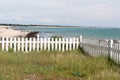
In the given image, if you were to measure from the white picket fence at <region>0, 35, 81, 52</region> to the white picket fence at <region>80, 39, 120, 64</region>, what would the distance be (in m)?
0.72

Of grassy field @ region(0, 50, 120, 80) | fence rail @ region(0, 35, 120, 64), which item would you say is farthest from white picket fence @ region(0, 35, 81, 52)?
grassy field @ region(0, 50, 120, 80)

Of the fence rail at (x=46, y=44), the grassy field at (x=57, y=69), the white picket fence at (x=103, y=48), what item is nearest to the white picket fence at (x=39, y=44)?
the fence rail at (x=46, y=44)

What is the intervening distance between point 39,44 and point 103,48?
5.97m

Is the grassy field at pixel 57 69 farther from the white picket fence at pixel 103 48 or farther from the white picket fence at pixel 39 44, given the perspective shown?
the white picket fence at pixel 39 44

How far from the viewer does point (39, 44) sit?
23.1 meters

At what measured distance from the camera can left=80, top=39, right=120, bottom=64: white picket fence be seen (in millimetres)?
15961

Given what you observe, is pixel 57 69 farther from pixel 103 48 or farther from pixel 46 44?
pixel 46 44

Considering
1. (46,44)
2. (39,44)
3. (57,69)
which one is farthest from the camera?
(39,44)

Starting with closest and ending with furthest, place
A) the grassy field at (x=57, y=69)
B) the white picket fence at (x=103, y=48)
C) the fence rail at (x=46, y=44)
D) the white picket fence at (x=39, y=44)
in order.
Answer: the grassy field at (x=57, y=69), the white picket fence at (x=103, y=48), the fence rail at (x=46, y=44), the white picket fence at (x=39, y=44)

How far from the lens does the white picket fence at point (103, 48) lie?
52.4 feet

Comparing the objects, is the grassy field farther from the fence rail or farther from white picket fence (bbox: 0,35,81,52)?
white picket fence (bbox: 0,35,81,52)

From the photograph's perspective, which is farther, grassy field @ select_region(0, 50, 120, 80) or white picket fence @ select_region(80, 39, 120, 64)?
white picket fence @ select_region(80, 39, 120, 64)

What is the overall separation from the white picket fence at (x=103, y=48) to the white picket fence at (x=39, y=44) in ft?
2.36

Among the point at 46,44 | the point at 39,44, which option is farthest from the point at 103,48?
the point at 39,44
